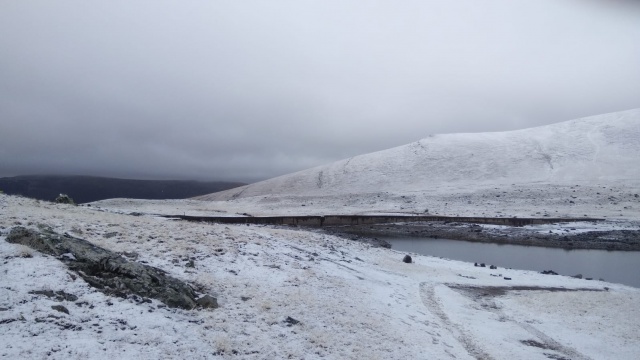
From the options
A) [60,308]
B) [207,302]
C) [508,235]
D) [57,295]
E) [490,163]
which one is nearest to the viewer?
[60,308]

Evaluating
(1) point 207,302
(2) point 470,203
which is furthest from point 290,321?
(2) point 470,203

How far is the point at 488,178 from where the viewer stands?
99.7m

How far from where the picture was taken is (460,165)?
11044cm

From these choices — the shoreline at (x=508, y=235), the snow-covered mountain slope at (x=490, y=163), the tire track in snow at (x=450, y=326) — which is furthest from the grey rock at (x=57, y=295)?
the snow-covered mountain slope at (x=490, y=163)

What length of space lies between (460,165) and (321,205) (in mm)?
44185

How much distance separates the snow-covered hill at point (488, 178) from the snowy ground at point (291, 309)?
1912 inches

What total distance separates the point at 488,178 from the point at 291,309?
9636 cm

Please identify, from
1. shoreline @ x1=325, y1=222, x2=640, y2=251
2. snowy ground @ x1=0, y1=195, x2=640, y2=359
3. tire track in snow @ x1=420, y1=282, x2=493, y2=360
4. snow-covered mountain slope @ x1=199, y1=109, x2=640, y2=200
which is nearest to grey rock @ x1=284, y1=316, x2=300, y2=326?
snowy ground @ x1=0, y1=195, x2=640, y2=359

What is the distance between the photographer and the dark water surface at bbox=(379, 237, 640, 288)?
30781mm

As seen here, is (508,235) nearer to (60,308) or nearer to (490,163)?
(60,308)

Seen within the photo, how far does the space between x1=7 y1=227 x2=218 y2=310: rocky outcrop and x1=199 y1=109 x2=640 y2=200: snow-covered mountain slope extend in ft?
280

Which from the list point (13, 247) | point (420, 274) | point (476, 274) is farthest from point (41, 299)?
point (476, 274)

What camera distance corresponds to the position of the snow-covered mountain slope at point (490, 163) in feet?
315

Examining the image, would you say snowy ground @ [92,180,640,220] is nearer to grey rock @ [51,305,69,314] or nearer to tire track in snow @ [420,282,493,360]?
tire track in snow @ [420,282,493,360]
